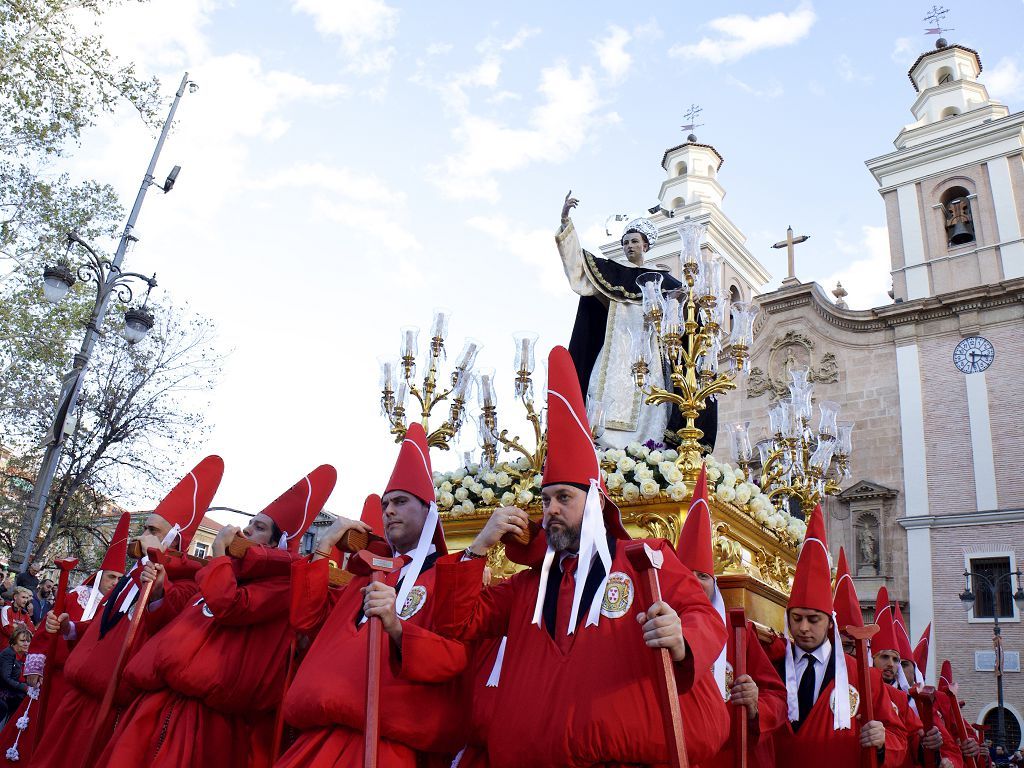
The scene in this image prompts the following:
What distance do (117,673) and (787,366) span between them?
2140 cm

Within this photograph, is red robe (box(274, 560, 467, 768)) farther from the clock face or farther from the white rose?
the clock face

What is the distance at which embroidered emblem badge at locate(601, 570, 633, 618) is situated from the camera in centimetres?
290

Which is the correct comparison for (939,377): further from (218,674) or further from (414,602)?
(218,674)

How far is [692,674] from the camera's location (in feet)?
8.59

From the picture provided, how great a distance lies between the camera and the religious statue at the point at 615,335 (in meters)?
7.37

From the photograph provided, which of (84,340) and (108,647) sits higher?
(84,340)

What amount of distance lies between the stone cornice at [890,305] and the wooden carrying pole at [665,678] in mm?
20738

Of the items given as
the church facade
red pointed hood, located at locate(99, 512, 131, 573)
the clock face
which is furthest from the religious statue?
the clock face

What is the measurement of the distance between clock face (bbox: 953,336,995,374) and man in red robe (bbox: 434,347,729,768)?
20090 mm

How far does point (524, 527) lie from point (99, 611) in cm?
323

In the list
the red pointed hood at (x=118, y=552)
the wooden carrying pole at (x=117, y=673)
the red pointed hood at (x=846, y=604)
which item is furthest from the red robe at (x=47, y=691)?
the red pointed hood at (x=846, y=604)

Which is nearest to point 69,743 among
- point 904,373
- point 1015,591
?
point 1015,591

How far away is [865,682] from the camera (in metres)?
4.07

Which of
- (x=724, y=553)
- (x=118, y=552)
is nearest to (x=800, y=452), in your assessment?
(x=724, y=553)
